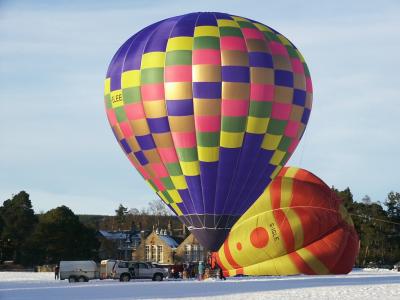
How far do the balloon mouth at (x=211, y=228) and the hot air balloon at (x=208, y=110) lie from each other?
0.05 m

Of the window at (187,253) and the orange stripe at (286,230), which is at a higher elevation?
the window at (187,253)

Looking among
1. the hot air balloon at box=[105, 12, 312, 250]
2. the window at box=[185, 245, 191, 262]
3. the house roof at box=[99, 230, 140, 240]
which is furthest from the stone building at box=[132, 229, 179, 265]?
the hot air balloon at box=[105, 12, 312, 250]

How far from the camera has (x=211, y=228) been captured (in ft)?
146

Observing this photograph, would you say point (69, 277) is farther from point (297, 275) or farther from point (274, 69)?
point (274, 69)

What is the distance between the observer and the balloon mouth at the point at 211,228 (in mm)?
44531

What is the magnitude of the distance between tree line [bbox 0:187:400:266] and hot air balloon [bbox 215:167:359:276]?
37599 millimetres

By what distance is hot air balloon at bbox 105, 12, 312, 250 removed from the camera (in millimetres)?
43594

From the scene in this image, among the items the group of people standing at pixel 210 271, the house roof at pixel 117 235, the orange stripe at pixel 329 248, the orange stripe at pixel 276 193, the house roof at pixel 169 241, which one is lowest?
the group of people standing at pixel 210 271

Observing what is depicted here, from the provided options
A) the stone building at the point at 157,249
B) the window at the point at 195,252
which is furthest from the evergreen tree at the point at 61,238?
the stone building at the point at 157,249

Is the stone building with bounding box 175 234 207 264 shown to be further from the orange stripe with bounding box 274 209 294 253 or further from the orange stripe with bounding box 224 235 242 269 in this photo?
the orange stripe with bounding box 274 209 294 253

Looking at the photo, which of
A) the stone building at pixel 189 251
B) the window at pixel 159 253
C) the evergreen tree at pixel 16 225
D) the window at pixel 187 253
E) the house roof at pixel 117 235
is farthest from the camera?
the house roof at pixel 117 235

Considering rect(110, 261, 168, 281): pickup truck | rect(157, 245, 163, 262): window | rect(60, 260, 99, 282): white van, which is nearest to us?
rect(110, 261, 168, 281): pickup truck

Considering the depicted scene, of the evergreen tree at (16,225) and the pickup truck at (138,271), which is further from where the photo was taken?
the evergreen tree at (16,225)

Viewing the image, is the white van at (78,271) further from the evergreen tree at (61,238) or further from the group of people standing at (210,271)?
the evergreen tree at (61,238)
